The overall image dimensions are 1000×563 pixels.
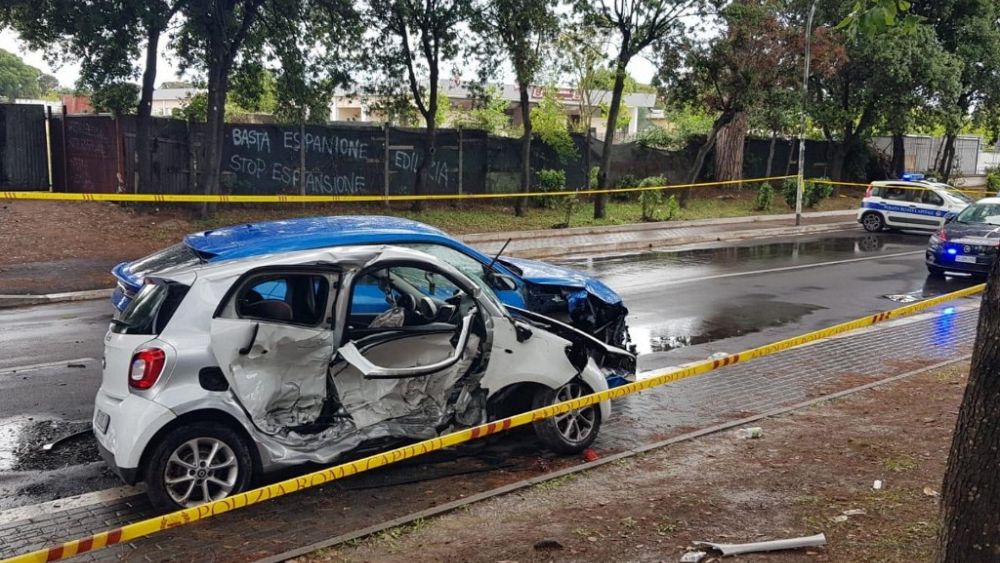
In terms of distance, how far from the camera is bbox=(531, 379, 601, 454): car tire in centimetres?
651

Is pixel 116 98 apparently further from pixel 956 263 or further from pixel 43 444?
pixel 956 263

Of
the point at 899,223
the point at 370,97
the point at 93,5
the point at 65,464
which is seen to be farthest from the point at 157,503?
the point at 899,223

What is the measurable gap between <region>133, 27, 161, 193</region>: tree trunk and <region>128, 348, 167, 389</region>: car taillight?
48.2ft

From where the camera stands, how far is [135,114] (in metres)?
20.6

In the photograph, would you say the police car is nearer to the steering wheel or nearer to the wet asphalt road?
the wet asphalt road

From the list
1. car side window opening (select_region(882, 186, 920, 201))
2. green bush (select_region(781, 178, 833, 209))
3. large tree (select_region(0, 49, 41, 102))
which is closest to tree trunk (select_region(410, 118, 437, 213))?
car side window opening (select_region(882, 186, 920, 201))

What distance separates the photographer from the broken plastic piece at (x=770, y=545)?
4699mm

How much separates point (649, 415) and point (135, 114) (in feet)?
55.6

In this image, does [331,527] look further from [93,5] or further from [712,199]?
[712,199]

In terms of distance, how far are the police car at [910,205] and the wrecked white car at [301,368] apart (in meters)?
21.4

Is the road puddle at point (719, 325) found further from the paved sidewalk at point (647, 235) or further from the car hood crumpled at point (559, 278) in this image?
the paved sidewalk at point (647, 235)

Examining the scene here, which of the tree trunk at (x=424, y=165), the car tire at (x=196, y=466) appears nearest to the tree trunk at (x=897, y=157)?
the tree trunk at (x=424, y=165)

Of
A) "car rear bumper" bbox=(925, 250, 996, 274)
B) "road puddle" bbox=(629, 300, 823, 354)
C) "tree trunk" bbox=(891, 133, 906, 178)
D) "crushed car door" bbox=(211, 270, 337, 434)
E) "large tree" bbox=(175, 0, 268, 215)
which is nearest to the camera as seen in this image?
"crushed car door" bbox=(211, 270, 337, 434)

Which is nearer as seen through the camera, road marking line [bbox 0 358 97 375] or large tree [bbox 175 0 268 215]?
road marking line [bbox 0 358 97 375]
